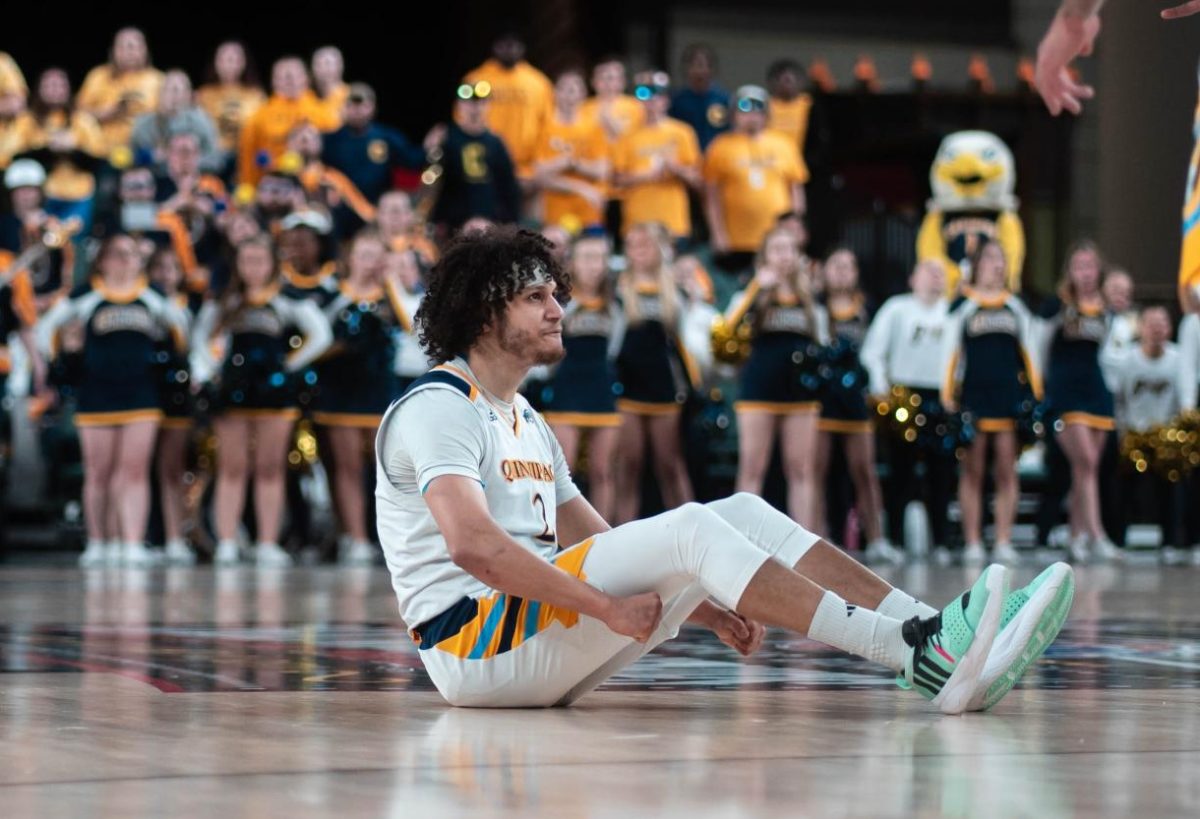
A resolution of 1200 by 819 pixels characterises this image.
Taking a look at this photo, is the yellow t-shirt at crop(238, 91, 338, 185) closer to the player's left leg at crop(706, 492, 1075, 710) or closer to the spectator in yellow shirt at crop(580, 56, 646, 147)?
the spectator in yellow shirt at crop(580, 56, 646, 147)

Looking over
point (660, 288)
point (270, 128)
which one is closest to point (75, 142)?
point (270, 128)

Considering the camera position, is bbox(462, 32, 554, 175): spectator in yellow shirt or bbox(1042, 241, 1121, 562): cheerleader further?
bbox(462, 32, 554, 175): spectator in yellow shirt

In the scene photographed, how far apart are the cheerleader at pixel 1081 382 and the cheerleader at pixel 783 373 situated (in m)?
1.84

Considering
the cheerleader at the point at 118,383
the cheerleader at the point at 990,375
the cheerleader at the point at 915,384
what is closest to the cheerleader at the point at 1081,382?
the cheerleader at the point at 990,375

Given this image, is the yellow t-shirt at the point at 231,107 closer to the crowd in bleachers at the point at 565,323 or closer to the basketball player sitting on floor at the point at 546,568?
the crowd in bleachers at the point at 565,323

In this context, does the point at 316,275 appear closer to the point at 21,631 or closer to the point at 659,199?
the point at 659,199

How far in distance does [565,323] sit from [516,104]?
337 cm

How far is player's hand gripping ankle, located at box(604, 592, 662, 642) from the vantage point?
13.8 feet

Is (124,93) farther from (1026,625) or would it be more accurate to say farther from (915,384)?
(1026,625)

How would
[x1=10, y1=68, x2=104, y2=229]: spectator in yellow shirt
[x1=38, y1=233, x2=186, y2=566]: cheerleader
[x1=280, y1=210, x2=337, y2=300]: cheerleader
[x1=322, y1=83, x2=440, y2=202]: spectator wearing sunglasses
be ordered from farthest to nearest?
[x1=322, y1=83, x2=440, y2=202]: spectator wearing sunglasses → [x1=10, y1=68, x2=104, y2=229]: spectator in yellow shirt → [x1=280, y1=210, x2=337, y2=300]: cheerleader → [x1=38, y1=233, x2=186, y2=566]: cheerleader

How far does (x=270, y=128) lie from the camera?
15.4 meters

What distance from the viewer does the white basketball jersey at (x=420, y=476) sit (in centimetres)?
452

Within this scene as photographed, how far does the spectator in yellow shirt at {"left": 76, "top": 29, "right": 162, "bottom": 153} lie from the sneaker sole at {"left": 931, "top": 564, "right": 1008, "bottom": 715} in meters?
12.1

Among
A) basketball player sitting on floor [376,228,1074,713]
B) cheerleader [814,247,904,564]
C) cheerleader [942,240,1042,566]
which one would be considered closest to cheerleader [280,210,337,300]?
cheerleader [814,247,904,564]
